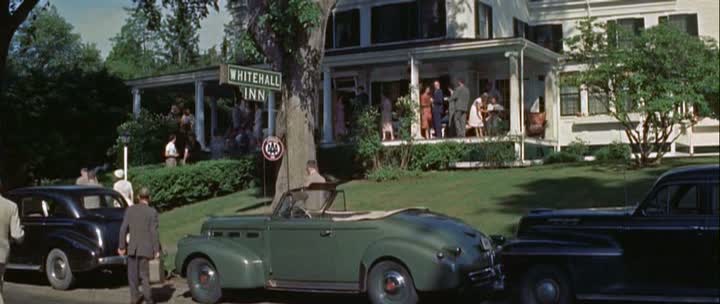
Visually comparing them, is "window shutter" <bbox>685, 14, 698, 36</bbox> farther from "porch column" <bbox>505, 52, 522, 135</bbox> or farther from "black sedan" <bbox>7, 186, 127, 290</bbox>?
"black sedan" <bbox>7, 186, 127, 290</bbox>

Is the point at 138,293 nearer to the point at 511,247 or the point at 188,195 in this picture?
the point at 511,247

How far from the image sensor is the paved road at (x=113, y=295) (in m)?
13.0

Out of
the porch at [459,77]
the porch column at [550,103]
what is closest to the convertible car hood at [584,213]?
the porch at [459,77]

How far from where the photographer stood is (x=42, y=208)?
50.0 feet

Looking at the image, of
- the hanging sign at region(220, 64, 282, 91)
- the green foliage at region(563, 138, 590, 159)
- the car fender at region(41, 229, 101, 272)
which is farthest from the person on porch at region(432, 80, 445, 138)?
the car fender at region(41, 229, 101, 272)

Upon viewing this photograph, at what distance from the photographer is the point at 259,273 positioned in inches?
485

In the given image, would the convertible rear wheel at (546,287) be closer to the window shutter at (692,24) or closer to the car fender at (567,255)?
the car fender at (567,255)

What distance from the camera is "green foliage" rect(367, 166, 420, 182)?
24.1m

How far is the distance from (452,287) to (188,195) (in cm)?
1527

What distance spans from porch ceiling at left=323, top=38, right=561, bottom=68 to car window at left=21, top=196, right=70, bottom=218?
1541cm

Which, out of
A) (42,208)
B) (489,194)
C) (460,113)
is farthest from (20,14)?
(489,194)

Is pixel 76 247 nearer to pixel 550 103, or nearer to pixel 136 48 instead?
pixel 550 103

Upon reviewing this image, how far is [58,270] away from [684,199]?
32.6 ft

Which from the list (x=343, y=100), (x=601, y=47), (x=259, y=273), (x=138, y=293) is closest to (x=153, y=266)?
(x=138, y=293)
